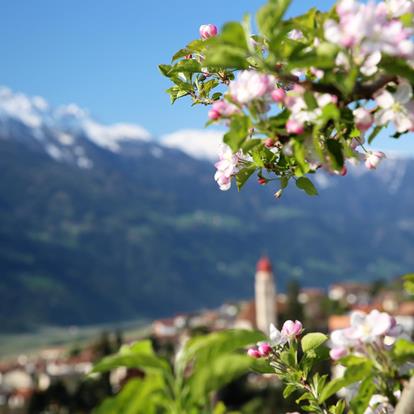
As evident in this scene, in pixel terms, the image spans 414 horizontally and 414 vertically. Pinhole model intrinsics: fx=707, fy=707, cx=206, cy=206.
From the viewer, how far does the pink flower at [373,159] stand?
7.51 feet

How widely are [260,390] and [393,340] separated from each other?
6895 cm

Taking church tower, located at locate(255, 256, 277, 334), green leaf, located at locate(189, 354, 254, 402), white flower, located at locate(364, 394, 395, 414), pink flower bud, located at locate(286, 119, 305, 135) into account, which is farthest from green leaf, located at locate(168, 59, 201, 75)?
church tower, located at locate(255, 256, 277, 334)

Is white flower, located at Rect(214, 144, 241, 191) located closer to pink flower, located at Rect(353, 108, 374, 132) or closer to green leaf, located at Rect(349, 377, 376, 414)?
pink flower, located at Rect(353, 108, 374, 132)

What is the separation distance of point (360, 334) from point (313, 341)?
19.0 inches

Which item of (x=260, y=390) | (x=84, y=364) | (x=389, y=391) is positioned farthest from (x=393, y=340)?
(x=84, y=364)

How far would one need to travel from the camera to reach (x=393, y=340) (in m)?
1.75

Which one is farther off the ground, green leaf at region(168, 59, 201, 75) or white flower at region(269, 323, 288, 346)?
green leaf at region(168, 59, 201, 75)

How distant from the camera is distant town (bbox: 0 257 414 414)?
2685 inches

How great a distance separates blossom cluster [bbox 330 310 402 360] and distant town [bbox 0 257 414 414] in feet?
194

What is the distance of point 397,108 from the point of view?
1.75 m

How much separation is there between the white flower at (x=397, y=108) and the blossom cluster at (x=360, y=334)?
1.57 feet

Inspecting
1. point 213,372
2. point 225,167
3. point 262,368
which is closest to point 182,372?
point 213,372

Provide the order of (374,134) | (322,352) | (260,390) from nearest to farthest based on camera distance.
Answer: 1. (374,134)
2. (322,352)
3. (260,390)

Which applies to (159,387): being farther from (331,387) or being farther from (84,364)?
(84,364)
